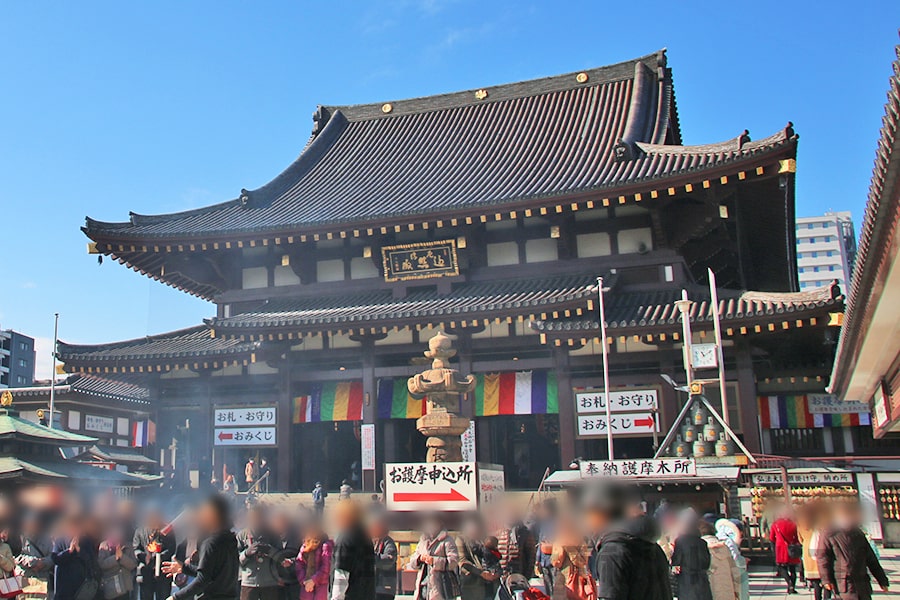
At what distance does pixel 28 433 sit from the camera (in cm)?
1473

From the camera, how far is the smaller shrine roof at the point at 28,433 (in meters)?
14.4

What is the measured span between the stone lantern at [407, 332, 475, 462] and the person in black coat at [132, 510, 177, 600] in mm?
4177

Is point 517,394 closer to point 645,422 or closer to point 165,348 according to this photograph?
point 645,422

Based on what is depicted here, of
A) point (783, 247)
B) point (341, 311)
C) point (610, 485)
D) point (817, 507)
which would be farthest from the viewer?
point (783, 247)

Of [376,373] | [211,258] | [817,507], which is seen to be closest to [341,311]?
[376,373]

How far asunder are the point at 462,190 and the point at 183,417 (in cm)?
1015

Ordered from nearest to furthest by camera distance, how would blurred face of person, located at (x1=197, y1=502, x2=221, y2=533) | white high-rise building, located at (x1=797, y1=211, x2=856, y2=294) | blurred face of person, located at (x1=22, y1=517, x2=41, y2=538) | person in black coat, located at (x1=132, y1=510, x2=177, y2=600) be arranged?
1. blurred face of person, located at (x1=197, y1=502, x2=221, y2=533)
2. person in black coat, located at (x1=132, y1=510, x2=177, y2=600)
3. blurred face of person, located at (x1=22, y1=517, x2=41, y2=538)
4. white high-rise building, located at (x1=797, y1=211, x2=856, y2=294)

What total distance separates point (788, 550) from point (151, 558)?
9426 mm

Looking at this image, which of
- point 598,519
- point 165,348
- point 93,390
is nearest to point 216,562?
point 598,519

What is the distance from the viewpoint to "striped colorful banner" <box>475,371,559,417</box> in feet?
64.6

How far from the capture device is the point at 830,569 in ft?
28.9

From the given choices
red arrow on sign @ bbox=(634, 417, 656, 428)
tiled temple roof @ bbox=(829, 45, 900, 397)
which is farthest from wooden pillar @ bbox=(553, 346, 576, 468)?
tiled temple roof @ bbox=(829, 45, 900, 397)

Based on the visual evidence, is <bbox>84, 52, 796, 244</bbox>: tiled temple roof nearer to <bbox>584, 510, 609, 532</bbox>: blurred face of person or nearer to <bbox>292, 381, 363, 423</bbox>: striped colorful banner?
<bbox>292, 381, 363, 423</bbox>: striped colorful banner

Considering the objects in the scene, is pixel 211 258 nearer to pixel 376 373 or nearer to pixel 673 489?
pixel 376 373
